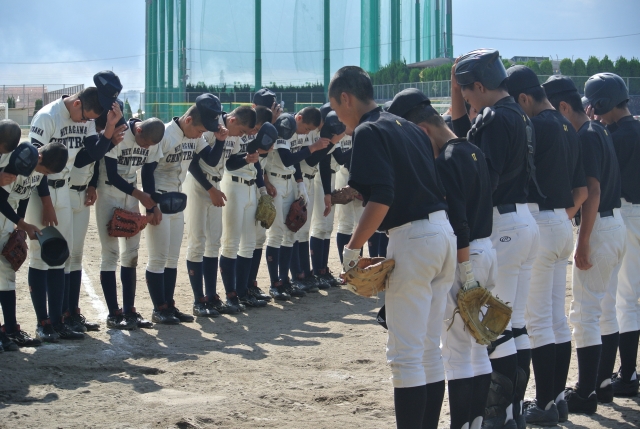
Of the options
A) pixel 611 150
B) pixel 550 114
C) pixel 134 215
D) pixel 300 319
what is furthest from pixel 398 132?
pixel 300 319

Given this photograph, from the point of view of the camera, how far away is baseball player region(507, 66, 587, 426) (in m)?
4.75

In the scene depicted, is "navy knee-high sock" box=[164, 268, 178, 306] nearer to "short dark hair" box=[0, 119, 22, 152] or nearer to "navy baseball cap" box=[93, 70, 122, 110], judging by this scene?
"navy baseball cap" box=[93, 70, 122, 110]

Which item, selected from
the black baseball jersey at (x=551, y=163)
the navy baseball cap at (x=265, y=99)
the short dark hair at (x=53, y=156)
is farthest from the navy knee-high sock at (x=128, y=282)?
the black baseball jersey at (x=551, y=163)

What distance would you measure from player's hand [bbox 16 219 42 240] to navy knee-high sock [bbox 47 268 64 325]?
491 mm

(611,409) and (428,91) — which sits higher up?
(428,91)

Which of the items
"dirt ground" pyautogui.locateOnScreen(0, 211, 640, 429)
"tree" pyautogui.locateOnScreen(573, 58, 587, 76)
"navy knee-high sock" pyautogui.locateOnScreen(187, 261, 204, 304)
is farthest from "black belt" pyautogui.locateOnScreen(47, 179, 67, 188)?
"tree" pyautogui.locateOnScreen(573, 58, 587, 76)

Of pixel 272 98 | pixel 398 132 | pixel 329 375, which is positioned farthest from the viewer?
pixel 272 98

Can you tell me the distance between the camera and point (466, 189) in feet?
13.4

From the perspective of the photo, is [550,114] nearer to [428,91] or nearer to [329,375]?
[329,375]

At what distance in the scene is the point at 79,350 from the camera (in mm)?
6219

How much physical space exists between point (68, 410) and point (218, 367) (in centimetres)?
141

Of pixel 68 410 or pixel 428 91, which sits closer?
pixel 68 410

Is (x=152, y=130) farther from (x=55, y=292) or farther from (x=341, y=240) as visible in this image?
(x=341, y=240)

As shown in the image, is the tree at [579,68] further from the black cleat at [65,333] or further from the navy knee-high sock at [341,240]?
the black cleat at [65,333]
